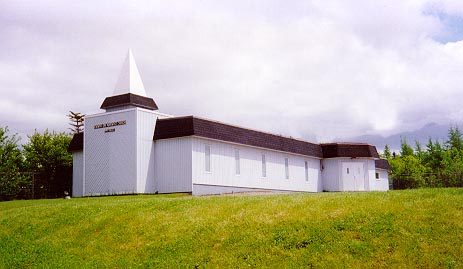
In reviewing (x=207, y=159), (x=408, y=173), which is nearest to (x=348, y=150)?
(x=207, y=159)

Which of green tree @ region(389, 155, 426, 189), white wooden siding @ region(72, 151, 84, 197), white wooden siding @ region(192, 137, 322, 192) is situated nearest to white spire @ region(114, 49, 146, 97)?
white wooden siding @ region(72, 151, 84, 197)

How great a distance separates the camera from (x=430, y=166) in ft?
220

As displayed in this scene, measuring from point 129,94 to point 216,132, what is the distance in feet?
21.5

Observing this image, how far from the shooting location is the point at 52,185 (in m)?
41.7

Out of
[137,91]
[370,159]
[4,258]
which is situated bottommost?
[4,258]

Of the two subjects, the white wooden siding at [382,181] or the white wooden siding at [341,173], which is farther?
the white wooden siding at [382,181]

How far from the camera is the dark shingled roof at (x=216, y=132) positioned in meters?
31.7

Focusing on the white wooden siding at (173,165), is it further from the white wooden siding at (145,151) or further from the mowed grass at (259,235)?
the mowed grass at (259,235)

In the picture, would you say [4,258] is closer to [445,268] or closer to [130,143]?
[445,268]

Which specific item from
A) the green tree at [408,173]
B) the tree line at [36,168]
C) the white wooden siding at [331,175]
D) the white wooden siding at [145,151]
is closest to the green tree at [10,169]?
the tree line at [36,168]

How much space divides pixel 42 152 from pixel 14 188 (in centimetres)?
531

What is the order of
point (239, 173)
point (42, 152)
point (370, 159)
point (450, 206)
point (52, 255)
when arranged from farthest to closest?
point (370, 159) < point (42, 152) < point (239, 173) < point (52, 255) < point (450, 206)

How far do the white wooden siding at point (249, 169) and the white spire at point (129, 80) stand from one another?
21.9 feet

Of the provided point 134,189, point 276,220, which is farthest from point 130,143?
point 276,220
